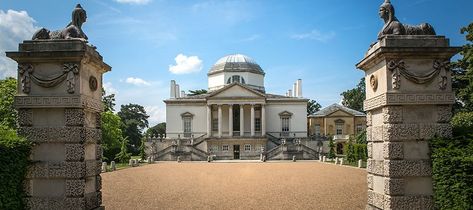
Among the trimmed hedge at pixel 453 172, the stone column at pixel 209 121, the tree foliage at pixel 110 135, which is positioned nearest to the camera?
the trimmed hedge at pixel 453 172

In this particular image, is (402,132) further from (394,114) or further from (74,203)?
(74,203)

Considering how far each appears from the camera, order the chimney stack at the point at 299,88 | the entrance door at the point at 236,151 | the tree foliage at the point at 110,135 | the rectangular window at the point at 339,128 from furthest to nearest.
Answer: the chimney stack at the point at 299,88
the rectangular window at the point at 339,128
the entrance door at the point at 236,151
the tree foliage at the point at 110,135

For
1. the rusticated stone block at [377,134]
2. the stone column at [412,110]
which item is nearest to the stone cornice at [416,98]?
the stone column at [412,110]

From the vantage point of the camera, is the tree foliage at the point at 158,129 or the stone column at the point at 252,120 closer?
the stone column at the point at 252,120

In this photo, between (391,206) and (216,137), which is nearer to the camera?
(391,206)

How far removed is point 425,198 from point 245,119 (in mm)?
55221

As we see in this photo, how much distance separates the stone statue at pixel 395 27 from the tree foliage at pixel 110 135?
41.2m

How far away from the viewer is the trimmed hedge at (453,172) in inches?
347

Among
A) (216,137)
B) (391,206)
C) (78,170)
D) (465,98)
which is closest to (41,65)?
(78,170)

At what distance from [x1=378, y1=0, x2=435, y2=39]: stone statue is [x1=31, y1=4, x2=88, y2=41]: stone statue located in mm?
7232

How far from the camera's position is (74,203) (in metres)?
9.97

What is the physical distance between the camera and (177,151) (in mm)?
55469

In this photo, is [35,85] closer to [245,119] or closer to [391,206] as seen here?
[391,206]

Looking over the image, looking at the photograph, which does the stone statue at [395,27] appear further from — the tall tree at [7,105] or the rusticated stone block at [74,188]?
the tall tree at [7,105]
